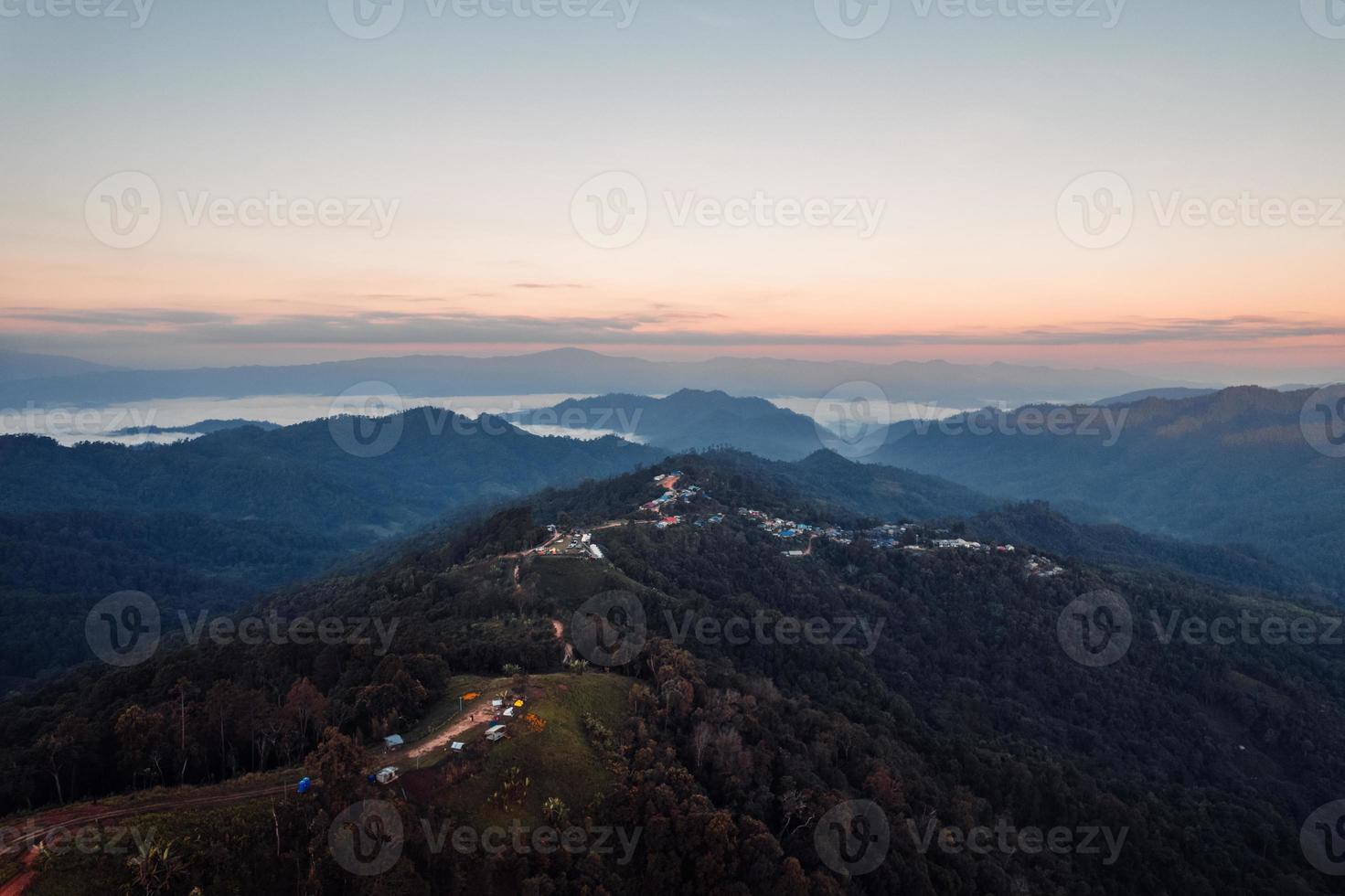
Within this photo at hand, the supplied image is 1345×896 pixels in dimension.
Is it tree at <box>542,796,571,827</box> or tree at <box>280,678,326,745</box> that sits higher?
tree at <box>280,678,326,745</box>


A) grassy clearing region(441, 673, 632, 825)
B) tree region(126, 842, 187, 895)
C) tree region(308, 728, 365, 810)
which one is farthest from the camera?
grassy clearing region(441, 673, 632, 825)

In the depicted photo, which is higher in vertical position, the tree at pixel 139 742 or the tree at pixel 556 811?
the tree at pixel 139 742

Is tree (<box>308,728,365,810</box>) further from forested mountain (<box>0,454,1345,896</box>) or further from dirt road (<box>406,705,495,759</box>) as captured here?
dirt road (<box>406,705,495,759</box>)

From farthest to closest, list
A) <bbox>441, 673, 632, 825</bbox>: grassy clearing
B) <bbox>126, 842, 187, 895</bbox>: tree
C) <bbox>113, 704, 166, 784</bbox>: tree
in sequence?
<bbox>113, 704, 166, 784</bbox>: tree → <bbox>441, 673, 632, 825</bbox>: grassy clearing → <bbox>126, 842, 187, 895</bbox>: tree

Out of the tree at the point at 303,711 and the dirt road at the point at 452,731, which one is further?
the tree at the point at 303,711

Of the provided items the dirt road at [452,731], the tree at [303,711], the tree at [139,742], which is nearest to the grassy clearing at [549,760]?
the dirt road at [452,731]

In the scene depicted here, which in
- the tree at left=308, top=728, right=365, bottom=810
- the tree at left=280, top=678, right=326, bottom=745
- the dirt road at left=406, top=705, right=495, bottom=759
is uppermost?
the tree at left=308, top=728, right=365, bottom=810

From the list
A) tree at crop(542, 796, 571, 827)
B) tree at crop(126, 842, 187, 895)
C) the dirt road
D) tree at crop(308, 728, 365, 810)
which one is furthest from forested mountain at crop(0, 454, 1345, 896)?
the dirt road

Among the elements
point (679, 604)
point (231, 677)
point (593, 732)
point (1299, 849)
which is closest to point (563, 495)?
point (679, 604)

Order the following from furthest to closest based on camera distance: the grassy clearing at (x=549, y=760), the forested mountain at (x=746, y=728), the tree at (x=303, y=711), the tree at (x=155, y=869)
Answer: the tree at (x=303, y=711)
the grassy clearing at (x=549, y=760)
the forested mountain at (x=746, y=728)
the tree at (x=155, y=869)

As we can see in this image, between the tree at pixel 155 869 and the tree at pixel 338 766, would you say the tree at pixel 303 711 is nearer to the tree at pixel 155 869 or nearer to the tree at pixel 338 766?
the tree at pixel 338 766
